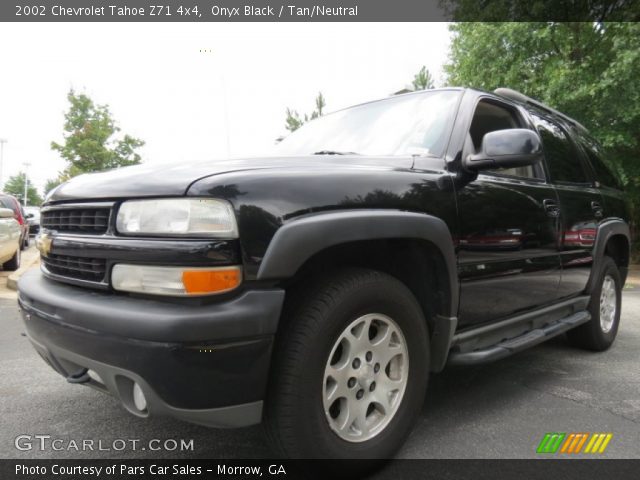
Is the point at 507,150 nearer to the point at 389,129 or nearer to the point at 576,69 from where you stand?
the point at 389,129

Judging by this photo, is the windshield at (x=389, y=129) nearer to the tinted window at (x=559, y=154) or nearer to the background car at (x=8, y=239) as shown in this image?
the tinted window at (x=559, y=154)

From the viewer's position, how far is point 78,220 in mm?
1978

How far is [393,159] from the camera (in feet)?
7.45

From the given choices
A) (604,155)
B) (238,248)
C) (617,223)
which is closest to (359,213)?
(238,248)

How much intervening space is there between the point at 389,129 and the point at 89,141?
22.9 meters

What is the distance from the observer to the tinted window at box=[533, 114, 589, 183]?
3.36 m

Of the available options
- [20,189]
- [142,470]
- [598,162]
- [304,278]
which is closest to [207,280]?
[304,278]

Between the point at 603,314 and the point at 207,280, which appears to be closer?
the point at 207,280

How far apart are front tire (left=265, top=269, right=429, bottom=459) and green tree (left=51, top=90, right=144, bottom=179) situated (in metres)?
23.0

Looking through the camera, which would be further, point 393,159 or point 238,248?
point 393,159

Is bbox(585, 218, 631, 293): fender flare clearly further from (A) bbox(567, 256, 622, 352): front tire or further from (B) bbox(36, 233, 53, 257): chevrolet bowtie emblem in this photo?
(B) bbox(36, 233, 53, 257): chevrolet bowtie emblem

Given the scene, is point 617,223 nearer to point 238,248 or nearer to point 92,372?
A: point 238,248

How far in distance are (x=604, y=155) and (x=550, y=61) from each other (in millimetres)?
8051

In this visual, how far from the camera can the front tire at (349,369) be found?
170cm
